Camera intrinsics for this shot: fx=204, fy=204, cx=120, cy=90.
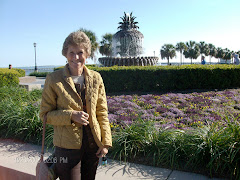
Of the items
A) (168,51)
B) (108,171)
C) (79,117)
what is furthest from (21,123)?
(168,51)

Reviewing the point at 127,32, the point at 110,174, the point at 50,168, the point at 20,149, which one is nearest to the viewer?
the point at 50,168

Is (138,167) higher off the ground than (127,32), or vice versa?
(127,32)

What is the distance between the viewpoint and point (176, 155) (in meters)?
3.21

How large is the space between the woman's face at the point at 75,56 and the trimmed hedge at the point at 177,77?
25.5 ft

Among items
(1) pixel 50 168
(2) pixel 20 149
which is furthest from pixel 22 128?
(1) pixel 50 168

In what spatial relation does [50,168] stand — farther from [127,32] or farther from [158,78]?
[127,32]

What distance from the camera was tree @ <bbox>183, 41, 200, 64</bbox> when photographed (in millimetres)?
88188

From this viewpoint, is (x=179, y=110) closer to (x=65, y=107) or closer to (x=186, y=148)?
(x=186, y=148)

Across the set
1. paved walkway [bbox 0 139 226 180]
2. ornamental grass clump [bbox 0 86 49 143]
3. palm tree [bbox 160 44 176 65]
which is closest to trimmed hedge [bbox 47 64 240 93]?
ornamental grass clump [bbox 0 86 49 143]

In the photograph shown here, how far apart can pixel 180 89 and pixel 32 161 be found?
7661 mm

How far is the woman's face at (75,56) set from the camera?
1917 millimetres

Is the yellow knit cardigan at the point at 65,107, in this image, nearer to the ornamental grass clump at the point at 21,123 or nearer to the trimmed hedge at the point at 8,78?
the ornamental grass clump at the point at 21,123

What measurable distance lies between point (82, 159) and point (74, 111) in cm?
55

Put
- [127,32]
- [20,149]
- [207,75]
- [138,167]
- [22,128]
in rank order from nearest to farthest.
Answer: [138,167]
[20,149]
[22,128]
[207,75]
[127,32]
